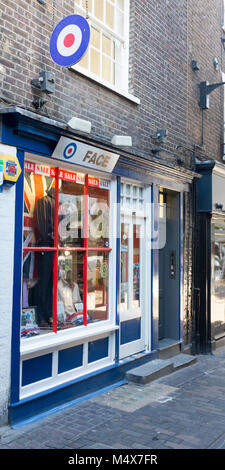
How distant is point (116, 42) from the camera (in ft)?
23.2

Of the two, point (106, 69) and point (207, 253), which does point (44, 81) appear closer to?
point (106, 69)

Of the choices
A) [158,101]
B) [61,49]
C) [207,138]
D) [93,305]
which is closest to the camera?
[61,49]

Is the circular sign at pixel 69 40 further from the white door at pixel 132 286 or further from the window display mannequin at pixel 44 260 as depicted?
the white door at pixel 132 286

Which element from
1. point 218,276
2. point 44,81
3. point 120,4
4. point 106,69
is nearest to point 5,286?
point 44,81

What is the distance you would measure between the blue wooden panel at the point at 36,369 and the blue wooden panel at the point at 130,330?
1.75 metres

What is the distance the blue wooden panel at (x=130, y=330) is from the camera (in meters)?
6.95

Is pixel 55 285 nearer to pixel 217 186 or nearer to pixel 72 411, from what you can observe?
pixel 72 411

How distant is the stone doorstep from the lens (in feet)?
21.8

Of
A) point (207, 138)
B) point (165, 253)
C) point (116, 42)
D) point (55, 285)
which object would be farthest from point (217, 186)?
point (55, 285)

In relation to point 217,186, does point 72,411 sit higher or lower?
lower

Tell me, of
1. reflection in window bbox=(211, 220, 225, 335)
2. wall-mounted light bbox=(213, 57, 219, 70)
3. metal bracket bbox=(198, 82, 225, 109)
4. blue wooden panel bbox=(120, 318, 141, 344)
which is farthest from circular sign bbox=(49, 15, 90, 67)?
wall-mounted light bbox=(213, 57, 219, 70)

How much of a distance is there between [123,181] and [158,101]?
1.80m

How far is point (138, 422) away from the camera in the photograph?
508cm

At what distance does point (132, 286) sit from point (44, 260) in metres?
2.19
